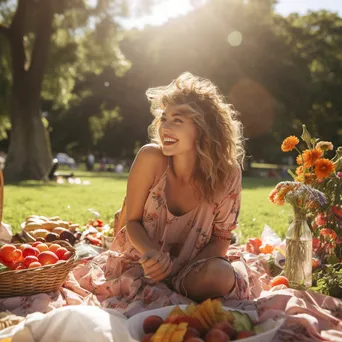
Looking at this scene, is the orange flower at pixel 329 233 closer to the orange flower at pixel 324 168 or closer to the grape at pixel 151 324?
the orange flower at pixel 324 168

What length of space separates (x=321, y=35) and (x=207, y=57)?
9801mm

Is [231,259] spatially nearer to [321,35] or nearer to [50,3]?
[50,3]

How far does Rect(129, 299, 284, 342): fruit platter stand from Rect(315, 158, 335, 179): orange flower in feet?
4.92

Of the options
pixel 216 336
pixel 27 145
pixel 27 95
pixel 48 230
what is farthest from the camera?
pixel 27 95

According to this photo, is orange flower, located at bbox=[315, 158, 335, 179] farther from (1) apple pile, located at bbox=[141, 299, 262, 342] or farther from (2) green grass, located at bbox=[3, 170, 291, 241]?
(2) green grass, located at bbox=[3, 170, 291, 241]

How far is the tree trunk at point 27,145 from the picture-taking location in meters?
18.3

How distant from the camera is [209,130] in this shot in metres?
3.51

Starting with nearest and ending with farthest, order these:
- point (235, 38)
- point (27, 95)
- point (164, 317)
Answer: point (164, 317)
point (27, 95)
point (235, 38)

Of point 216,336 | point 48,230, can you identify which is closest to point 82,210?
point 48,230

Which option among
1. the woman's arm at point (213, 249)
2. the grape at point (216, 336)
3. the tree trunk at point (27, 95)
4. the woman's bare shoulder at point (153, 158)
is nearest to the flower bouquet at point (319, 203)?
the woman's arm at point (213, 249)

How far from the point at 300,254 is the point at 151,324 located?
1693 millimetres

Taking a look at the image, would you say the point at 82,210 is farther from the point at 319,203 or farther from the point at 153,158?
the point at 319,203

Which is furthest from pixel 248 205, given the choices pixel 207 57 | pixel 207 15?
pixel 207 15

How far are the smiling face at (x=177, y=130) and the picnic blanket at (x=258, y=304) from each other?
916mm
